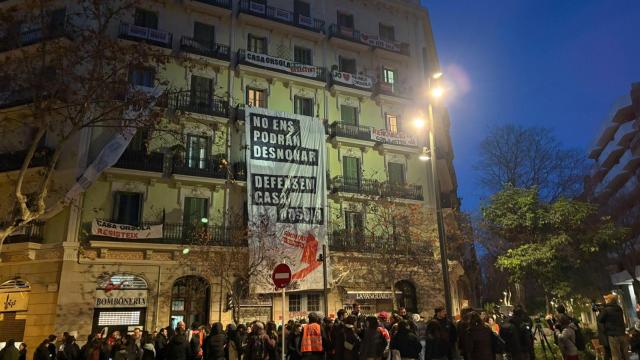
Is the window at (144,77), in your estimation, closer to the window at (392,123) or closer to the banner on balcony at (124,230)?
the banner on balcony at (124,230)

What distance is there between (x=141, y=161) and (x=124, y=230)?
11.4ft

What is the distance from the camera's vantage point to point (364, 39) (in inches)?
1198

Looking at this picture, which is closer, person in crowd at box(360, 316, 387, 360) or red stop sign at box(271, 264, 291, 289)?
person in crowd at box(360, 316, 387, 360)

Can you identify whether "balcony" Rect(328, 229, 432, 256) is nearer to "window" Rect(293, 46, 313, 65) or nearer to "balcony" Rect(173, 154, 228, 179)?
"balcony" Rect(173, 154, 228, 179)

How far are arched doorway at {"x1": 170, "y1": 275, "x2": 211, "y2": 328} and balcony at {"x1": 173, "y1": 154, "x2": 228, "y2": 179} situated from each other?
498cm

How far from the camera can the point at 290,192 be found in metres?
25.2

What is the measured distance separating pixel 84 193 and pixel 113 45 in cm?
1034

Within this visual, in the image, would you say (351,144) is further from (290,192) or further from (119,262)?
(119,262)

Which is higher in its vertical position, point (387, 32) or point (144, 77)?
point (387, 32)

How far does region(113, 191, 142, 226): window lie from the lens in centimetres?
2245

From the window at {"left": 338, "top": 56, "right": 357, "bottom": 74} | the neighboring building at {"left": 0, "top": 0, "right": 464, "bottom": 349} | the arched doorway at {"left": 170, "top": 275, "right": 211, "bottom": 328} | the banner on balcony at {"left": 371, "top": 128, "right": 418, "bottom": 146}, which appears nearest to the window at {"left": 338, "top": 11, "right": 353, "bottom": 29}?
the neighboring building at {"left": 0, "top": 0, "right": 464, "bottom": 349}

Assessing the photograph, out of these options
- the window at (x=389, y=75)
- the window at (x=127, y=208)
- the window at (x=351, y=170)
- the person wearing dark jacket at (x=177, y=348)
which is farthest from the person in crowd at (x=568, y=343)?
the window at (x=389, y=75)

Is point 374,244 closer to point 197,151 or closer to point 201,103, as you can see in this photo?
point 197,151

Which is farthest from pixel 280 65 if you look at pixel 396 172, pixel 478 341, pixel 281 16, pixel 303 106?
pixel 478 341
